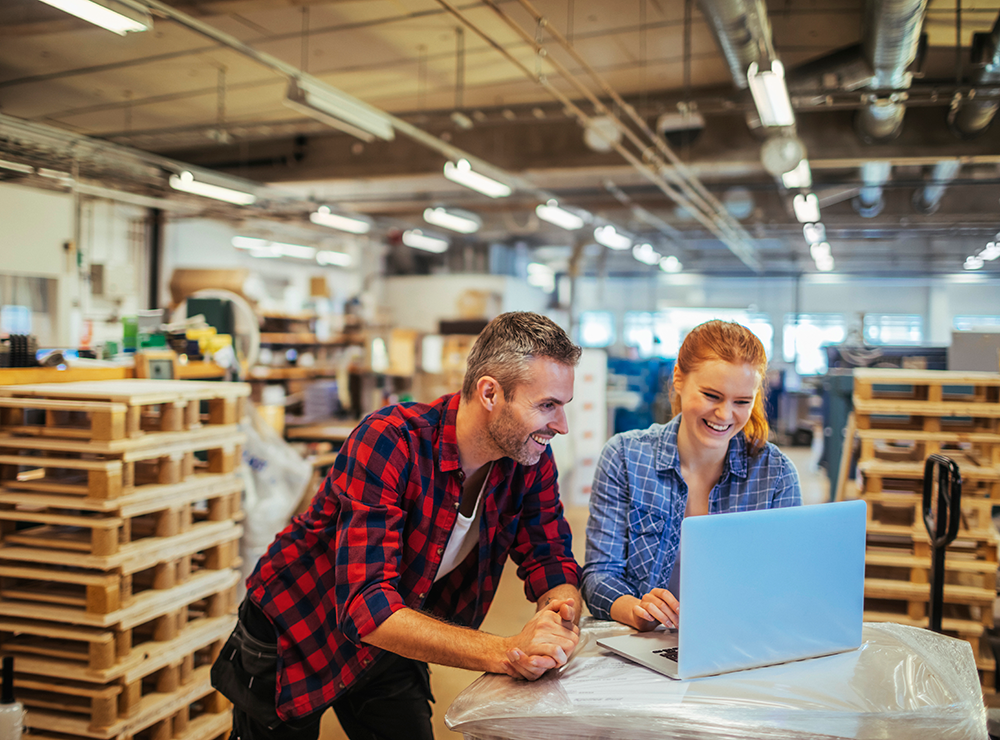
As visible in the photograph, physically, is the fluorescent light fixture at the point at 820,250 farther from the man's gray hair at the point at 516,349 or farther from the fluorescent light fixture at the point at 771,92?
the man's gray hair at the point at 516,349

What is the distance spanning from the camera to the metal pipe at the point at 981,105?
613 cm

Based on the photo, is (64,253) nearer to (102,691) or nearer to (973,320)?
(102,691)

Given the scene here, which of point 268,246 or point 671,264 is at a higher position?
point 671,264

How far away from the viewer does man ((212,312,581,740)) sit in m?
1.61

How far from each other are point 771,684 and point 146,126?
1106 cm

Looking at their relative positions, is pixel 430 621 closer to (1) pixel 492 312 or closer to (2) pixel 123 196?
(2) pixel 123 196

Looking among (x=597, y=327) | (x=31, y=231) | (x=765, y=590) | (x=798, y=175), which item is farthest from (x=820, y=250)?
(x=765, y=590)

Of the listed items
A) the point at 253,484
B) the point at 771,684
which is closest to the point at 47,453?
the point at 253,484

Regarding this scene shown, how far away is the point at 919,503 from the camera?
4.20m

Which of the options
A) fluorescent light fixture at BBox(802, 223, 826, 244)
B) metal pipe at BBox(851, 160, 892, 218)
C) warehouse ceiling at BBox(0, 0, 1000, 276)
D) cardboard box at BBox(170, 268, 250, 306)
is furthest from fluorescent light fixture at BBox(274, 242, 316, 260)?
metal pipe at BBox(851, 160, 892, 218)

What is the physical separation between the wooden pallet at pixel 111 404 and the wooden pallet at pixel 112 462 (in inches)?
2.4

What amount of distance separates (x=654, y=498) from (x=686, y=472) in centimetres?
14

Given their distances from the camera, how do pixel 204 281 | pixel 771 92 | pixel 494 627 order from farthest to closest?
pixel 204 281
pixel 771 92
pixel 494 627

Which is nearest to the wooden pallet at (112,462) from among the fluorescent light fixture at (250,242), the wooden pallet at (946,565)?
the wooden pallet at (946,565)
